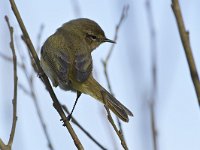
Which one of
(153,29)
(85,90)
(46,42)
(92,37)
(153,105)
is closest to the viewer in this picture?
(153,105)

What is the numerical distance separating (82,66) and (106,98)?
0.75 metres

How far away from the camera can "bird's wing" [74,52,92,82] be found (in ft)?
13.7

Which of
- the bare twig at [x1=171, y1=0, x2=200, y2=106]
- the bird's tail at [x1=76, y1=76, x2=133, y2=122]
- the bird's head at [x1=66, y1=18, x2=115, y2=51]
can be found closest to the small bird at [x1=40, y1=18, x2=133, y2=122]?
the bird's tail at [x1=76, y1=76, x2=133, y2=122]

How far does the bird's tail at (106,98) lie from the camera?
138 inches

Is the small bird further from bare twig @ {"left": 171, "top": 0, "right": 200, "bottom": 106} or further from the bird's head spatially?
bare twig @ {"left": 171, "top": 0, "right": 200, "bottom": 106}

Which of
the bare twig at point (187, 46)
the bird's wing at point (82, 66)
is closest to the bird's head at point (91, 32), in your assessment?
the bird's wing at point (82, 66)

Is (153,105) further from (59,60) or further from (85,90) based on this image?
(59,60)

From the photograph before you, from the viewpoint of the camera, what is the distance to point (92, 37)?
5.55 m

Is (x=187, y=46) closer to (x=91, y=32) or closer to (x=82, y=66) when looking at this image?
(x=82, y=66)

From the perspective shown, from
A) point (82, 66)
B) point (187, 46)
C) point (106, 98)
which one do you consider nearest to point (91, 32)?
point (82, 66)

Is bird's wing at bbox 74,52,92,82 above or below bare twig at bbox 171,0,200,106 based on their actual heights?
below

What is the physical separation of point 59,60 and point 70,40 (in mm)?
628

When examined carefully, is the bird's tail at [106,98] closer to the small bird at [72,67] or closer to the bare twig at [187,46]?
the small bird at [72,67]

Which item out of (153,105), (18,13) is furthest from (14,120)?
(153,105)
